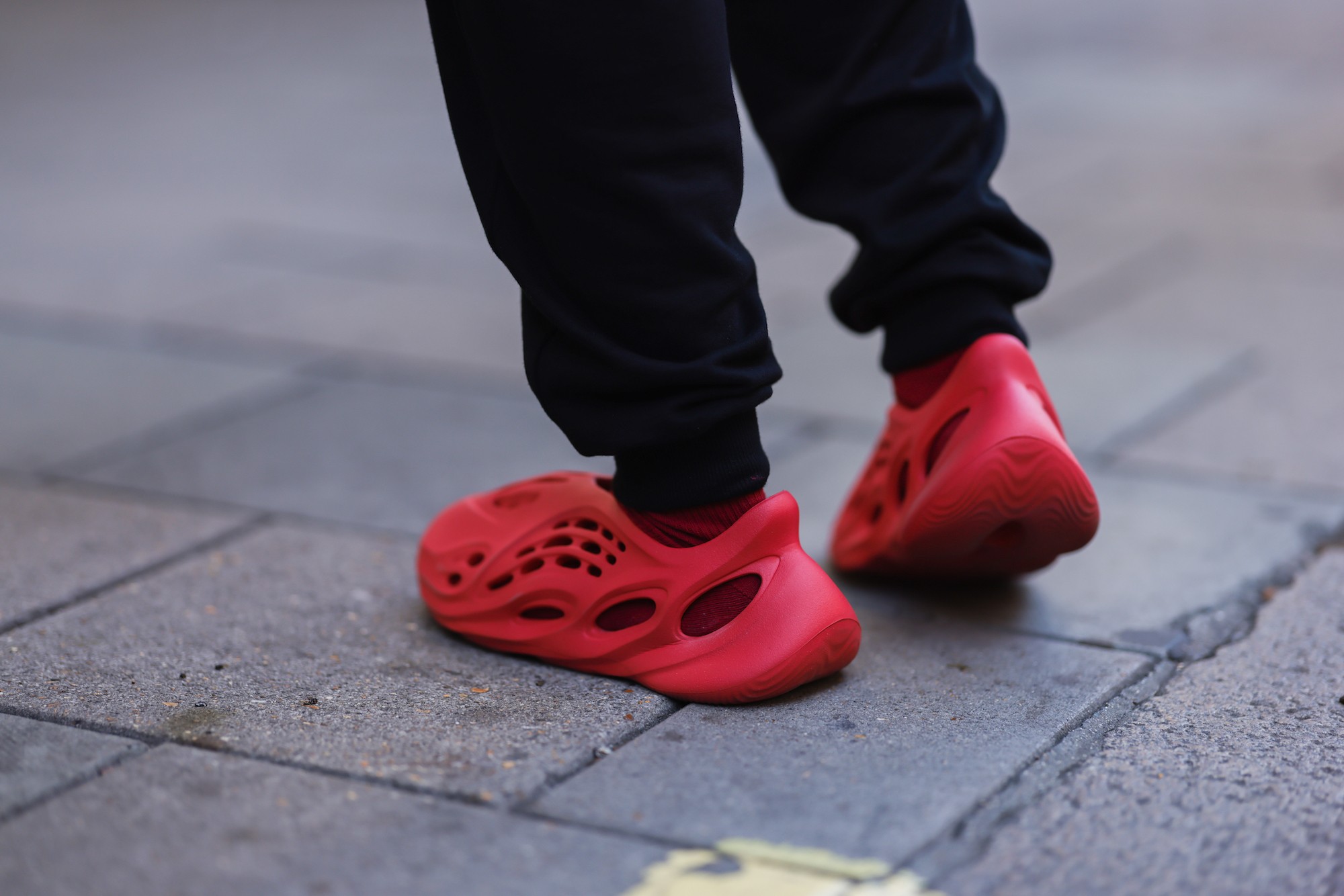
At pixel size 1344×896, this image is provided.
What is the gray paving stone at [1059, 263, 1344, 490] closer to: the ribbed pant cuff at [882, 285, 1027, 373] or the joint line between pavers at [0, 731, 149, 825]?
the ribbed pant cuff at [882, 285, 1027, 373]

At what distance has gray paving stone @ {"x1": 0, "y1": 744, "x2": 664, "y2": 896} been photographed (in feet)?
3.19

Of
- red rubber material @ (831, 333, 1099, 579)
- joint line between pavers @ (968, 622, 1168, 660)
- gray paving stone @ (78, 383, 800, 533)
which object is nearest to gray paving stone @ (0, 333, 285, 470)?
gray paving stone @ (78, 383, 800, 533)

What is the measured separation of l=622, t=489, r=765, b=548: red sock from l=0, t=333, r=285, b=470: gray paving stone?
1106mm

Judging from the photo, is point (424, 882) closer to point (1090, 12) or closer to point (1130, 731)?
point (1130, 731)

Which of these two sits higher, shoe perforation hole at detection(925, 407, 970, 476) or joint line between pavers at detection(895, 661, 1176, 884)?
shoe perforation hole at detection(925, 407, 970, 476)

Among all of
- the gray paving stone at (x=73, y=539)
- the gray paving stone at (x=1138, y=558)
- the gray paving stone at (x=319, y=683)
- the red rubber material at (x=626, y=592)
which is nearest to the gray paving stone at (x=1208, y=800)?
the gray paving stone at (x=1138, y=558)

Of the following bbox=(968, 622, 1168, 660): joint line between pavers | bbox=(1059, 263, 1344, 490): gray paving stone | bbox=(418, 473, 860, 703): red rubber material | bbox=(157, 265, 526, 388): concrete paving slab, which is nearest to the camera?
bbox=(418, 473, 860, 703): red rubber material

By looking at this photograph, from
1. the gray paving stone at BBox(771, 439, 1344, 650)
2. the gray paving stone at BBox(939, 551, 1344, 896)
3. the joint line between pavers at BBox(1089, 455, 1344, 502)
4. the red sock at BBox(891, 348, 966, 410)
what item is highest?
the red sock at BBox(891, 348, 966, 410)

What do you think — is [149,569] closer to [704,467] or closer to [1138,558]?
[704,467]

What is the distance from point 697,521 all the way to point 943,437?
31 cm

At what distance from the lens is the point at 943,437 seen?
1.47m

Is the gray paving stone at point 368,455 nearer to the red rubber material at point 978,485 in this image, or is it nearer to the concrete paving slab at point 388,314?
the concrete paving slab at point 388,314

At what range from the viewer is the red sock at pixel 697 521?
1.31m

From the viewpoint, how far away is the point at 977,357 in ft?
4.74
